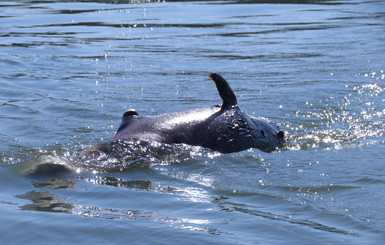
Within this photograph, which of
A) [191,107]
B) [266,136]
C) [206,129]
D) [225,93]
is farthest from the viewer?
[191,107]

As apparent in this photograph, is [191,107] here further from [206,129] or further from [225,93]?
[206,129]

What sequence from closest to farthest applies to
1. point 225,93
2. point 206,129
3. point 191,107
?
point 206,129 → point 225,93 → point 191,107

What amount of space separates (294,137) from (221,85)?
1115 millimetres

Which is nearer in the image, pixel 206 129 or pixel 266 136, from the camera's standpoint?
pixel 206 129

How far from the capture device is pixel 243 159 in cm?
655

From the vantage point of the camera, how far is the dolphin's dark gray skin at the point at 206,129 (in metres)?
6.61

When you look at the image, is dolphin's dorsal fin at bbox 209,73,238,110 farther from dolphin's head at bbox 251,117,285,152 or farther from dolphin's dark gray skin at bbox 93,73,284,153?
dolphin's head at bbox 251,117,285,152

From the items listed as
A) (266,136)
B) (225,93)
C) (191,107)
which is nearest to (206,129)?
(225,93)

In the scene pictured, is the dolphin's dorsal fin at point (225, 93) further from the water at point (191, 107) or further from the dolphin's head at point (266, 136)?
the water at point (191, 107)

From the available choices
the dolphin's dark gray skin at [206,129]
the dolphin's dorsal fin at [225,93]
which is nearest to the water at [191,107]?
the dolphin's dark gray skin at [206,129]

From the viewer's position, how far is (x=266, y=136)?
714cm

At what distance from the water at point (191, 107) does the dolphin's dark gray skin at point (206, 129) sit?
13cm

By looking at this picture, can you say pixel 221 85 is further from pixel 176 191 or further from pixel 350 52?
pixel 350 52

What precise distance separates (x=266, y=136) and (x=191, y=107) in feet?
7.31
